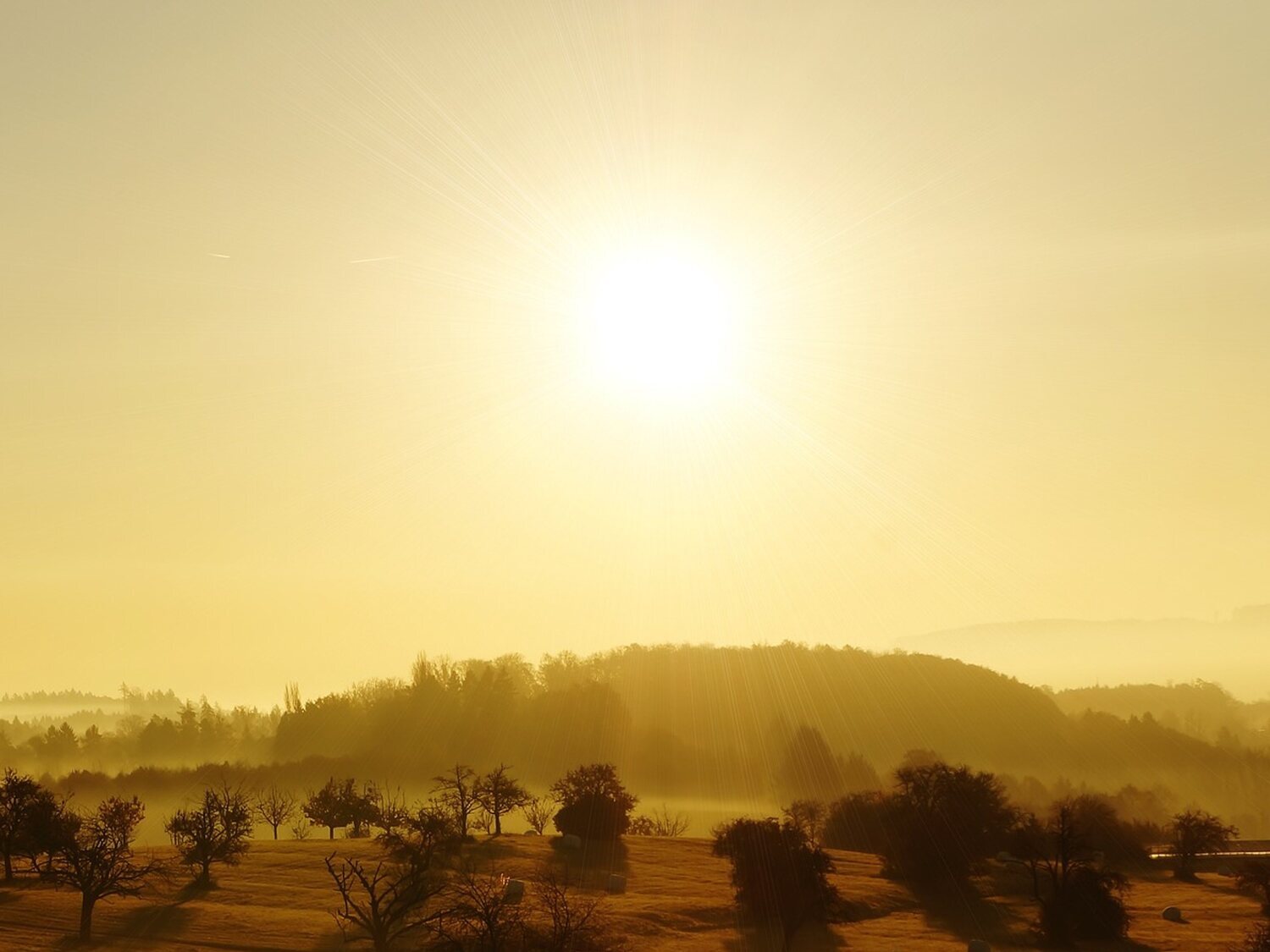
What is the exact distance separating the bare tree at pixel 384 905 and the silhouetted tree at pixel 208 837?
11.9 metres

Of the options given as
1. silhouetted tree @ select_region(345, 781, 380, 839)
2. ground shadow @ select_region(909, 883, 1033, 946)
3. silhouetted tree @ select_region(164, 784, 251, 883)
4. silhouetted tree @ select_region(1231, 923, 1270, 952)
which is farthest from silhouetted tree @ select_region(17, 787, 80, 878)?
silhouetted tree @ select_region(1231, 923, 1270, 952)

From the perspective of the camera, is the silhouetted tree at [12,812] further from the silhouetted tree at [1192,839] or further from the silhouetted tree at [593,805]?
the silhouetted tree at [1192,839]

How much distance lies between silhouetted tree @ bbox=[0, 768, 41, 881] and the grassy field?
5320 millimetres

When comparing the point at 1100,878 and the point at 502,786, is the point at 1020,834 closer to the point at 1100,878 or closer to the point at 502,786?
the point at 1100,878

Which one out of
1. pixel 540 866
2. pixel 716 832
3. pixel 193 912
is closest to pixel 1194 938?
pixel 716 832

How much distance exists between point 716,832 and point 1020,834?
28.0 m

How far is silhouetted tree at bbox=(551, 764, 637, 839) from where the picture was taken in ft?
338

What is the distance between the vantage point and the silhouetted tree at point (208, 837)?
85.4 m

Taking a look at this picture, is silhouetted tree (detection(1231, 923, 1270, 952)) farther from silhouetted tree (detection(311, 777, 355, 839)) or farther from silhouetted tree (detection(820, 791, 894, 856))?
silhouetted tree (detection(311, 777, 355, 839))

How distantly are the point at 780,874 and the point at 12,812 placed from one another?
65.7 meters

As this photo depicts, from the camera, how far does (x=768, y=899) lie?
7788cm

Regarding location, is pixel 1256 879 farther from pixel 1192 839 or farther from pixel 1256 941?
pixel 1192 839

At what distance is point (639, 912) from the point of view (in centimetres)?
7394

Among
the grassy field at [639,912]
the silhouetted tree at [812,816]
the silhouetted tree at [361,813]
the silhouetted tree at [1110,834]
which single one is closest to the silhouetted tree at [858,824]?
the silhouetted tree at [812,816]
